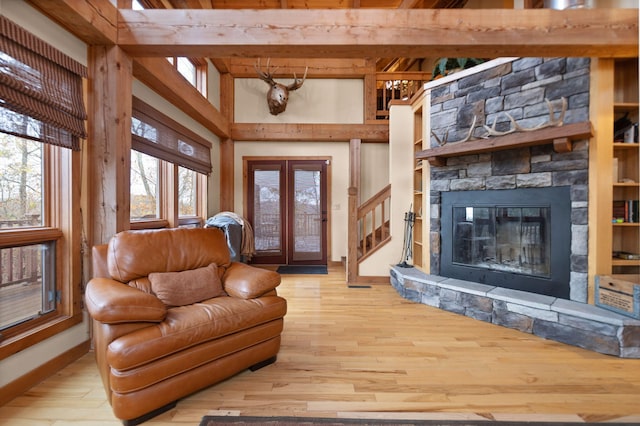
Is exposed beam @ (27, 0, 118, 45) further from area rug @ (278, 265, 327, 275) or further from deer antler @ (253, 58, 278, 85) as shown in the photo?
area rug @ (278, 265, 327, 275)

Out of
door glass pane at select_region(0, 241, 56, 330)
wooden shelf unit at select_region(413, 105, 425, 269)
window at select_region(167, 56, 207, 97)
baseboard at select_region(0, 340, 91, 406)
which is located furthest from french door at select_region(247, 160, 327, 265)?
door glass pane at select_region(0, 241, 56, 330)

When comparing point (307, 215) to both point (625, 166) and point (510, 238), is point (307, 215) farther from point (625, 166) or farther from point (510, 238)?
point (625, 166)

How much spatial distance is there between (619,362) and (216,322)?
2.83m

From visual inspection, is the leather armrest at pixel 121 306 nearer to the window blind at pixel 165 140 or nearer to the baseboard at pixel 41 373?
the baseboard at pixel 41 373

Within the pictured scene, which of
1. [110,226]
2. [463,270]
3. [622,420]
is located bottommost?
[622,420]

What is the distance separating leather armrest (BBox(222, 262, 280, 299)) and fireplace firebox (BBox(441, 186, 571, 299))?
7.63 ft

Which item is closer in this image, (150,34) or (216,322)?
(216,322)

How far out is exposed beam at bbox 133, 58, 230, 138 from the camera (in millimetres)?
2697

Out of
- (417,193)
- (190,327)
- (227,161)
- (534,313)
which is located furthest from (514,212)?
(227,161)

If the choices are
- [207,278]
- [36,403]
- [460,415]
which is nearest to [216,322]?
[207,278]

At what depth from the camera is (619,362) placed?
209 centimetres

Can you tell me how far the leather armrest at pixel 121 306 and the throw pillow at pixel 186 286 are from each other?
28 centimetres

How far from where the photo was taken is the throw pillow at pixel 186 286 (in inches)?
75.8

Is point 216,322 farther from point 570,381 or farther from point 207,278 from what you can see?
point 570,381
